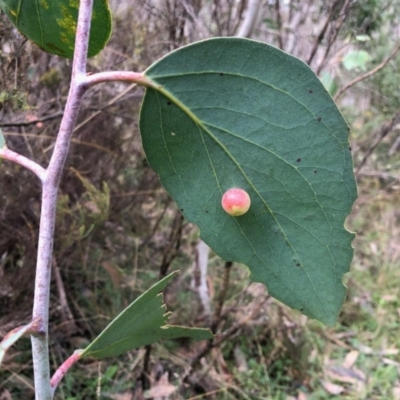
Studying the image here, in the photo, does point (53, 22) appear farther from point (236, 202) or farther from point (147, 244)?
point (147, 244)

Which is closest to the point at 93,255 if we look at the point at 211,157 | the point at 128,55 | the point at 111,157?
the point at 111,157

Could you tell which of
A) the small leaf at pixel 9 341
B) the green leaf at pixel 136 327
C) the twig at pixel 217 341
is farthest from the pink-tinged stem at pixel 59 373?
the twig at pixel 217 341

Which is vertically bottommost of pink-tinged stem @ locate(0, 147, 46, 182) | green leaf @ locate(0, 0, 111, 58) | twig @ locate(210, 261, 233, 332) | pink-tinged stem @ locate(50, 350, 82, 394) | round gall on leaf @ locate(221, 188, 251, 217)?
twig @ locate(210, 261, 233, 332)

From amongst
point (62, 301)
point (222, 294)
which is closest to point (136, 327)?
point (222, 294)

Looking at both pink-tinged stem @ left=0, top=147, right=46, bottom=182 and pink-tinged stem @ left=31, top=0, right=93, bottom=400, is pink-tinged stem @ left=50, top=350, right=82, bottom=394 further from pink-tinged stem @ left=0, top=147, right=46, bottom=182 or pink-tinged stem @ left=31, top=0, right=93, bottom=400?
pink-tinged stem @ left=0, top=147, right=46, bottom=182

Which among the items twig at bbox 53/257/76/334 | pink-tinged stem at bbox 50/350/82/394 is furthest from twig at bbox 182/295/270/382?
pink-tinged stem at bbox 50/350/82/394
